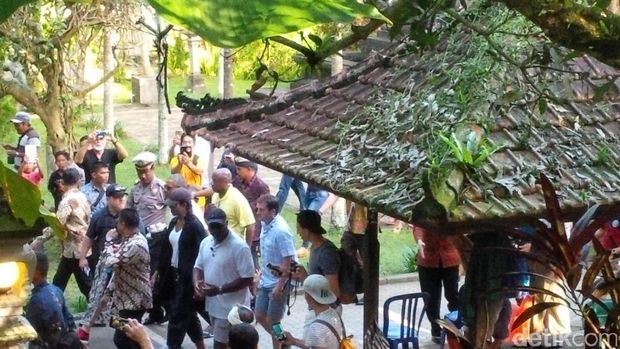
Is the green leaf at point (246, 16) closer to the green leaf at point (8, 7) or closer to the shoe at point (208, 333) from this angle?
the green leaf at point (8, 7)

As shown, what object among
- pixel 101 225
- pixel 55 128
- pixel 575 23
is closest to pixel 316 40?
pixel 575 23

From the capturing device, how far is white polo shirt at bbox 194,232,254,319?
8.34 metres

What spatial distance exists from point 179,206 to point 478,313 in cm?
404

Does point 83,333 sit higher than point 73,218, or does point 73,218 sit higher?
point 73,218

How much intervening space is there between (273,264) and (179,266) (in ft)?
2.99

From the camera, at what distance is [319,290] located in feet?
23.3

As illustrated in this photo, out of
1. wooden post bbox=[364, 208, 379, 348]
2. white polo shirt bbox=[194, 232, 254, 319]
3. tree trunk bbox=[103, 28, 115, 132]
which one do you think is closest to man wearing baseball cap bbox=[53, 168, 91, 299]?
white polo shirt bbox=[194, 232, 254, 319]

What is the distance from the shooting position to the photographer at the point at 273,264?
28.3 feet

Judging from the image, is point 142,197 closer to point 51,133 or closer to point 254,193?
point 254,193

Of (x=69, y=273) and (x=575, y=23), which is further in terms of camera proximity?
(x=69, y=273)

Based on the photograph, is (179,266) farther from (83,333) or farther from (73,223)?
(73,223)

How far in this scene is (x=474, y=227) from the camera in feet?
15.9

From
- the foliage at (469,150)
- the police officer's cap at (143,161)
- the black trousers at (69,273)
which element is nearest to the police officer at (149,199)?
the police officer's cap at (143,161)

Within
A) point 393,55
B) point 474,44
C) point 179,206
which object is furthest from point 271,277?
point 474,44
